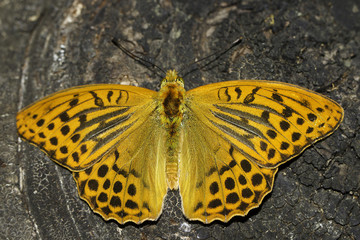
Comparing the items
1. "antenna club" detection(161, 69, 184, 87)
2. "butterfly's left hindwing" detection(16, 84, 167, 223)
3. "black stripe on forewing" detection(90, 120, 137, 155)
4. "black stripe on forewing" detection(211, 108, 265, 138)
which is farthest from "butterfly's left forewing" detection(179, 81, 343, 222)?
"black stripe on forewing" detection(90, 120, 137, 155)

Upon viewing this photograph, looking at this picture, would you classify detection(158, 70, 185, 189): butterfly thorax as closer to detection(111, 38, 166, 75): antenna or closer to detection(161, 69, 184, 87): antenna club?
detection(161, 69, 184, 87): antenna club

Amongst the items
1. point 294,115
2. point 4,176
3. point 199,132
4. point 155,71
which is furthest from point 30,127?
point 294,115

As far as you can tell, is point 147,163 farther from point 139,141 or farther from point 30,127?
point 30,127

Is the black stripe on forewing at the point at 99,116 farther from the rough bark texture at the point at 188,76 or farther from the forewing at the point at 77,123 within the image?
the rough bark texture at the point at 188,76

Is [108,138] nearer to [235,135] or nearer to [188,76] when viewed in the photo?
[188,76]

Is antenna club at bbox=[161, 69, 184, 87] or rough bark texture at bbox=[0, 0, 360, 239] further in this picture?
antenna club at bbox=[161, 69, 184, 87]

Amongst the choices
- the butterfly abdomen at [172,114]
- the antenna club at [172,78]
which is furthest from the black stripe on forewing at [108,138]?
the antenna club at [172,78]
